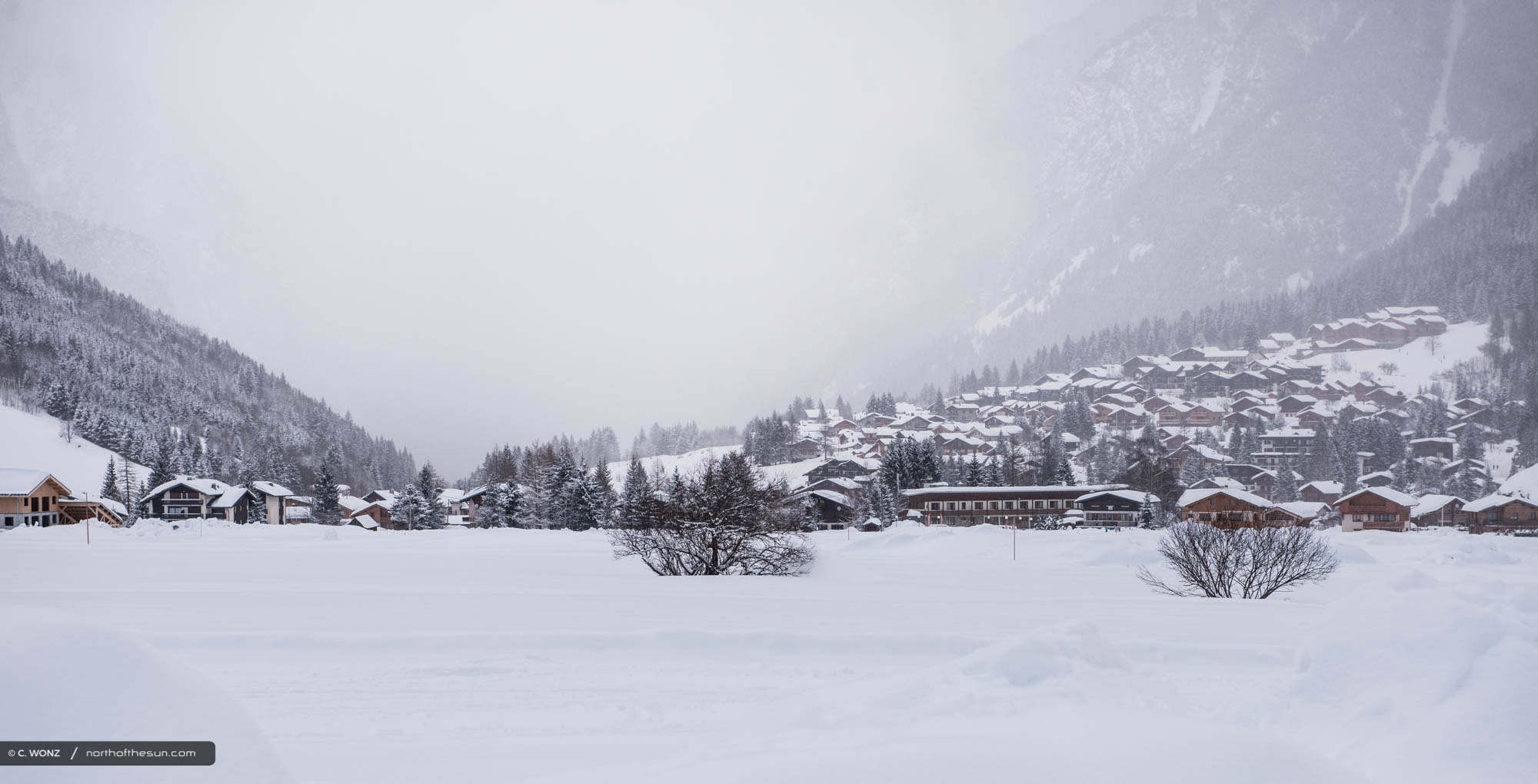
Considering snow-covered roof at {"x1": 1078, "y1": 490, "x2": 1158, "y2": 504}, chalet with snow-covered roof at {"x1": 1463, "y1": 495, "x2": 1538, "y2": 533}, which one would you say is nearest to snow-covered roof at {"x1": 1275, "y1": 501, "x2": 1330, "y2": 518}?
chalet with snow-covered roof at {"x1": 1463, "y1": 495, "x2": 1538, "y2": 533}

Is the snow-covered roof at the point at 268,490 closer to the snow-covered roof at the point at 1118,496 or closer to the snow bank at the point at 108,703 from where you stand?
the snow-covered roof at the point at 1118,496

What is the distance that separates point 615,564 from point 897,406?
164330 millimetres

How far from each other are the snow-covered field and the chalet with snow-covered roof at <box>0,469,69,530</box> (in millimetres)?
43881

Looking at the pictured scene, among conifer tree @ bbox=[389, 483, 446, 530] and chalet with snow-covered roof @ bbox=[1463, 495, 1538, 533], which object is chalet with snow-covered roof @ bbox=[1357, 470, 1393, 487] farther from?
conifer tree @ bbox=[389, 483, 446, 530]

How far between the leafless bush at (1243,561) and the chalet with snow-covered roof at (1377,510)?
66428 millimetres

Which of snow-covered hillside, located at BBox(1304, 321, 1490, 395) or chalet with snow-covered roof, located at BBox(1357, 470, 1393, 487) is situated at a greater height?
snow-covered hillside, located at BBox(1304, 321, 1490, 395)

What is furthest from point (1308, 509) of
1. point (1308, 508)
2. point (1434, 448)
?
point (1434, 448)

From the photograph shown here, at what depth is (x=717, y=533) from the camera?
2364cm

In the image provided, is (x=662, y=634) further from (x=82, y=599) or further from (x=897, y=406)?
(x=897, y=406)

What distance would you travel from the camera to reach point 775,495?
25500mm

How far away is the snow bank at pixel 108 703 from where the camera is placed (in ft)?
9.66

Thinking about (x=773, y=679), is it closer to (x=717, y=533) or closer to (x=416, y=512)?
(x=717, y=533)

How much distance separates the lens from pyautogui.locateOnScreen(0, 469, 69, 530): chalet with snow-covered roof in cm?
5075

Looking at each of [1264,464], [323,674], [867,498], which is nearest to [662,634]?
[323,674]
